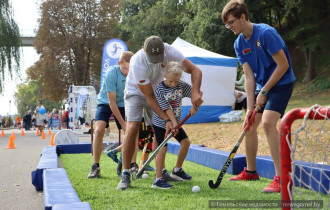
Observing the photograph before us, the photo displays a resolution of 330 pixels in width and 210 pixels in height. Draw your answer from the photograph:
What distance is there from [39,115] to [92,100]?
444 centimetres

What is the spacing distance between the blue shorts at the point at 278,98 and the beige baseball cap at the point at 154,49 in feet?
3.71

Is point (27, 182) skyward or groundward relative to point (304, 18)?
groundward

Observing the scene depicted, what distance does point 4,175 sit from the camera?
6.33 metres

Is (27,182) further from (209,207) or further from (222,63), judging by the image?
(222,63)

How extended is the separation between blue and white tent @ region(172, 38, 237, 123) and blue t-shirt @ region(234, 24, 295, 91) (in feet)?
34.7

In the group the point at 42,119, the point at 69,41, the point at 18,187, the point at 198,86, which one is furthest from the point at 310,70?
the point at 18,187

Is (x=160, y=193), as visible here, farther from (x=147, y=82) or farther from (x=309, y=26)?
(x=309, y=26)

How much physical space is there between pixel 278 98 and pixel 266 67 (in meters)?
0.37

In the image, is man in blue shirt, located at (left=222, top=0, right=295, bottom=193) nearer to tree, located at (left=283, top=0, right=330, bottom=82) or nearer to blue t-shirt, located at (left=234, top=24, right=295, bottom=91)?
blue t-shirt, located at (left=234, top=24, right=295, bottom=91)

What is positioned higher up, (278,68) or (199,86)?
(278,68)

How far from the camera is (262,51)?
378 centimetres

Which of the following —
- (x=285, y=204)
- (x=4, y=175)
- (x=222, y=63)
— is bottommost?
(x=4, y=175)

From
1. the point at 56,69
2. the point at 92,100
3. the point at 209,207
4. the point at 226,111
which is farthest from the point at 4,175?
the point at 56,69

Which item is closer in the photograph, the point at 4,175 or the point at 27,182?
the point at 27,182
